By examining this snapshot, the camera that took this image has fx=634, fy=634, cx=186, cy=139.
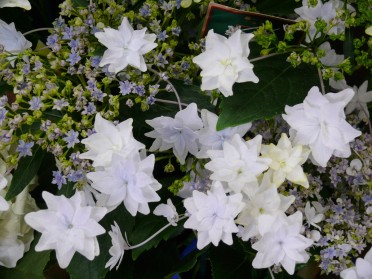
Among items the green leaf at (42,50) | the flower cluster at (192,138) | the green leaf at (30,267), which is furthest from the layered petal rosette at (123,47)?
the green leaf at (30,267)

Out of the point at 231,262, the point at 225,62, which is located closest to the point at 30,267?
the point at 231,262

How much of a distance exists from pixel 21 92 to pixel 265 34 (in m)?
0.25

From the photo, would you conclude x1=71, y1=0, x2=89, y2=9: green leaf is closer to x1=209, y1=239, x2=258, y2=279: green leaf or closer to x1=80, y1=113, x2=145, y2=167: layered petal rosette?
x1=80, y1=113, x2=145, y2=167: layered petal rosette

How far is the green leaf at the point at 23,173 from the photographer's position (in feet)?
2.23

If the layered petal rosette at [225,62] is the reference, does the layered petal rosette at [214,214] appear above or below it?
below

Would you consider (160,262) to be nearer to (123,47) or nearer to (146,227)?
(146,227)

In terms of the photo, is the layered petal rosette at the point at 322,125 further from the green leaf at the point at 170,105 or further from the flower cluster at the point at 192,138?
the green leaf at the point at 170,105

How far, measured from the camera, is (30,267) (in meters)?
0.75

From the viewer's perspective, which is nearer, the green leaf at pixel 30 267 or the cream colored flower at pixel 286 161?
the cream colored flower at pixel 286 161

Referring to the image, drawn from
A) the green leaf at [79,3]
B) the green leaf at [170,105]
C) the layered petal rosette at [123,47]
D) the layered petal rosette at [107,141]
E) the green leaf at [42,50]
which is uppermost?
the layered petal rosette at [123,47]

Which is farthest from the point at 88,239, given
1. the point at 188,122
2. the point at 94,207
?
the point at 188,122

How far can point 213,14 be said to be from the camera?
2.16 ft

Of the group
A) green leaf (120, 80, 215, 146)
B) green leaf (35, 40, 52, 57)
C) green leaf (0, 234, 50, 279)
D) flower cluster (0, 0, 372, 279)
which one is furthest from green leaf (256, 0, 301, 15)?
green leaf (0, 234, 50, 279)

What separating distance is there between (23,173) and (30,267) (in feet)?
0.42
